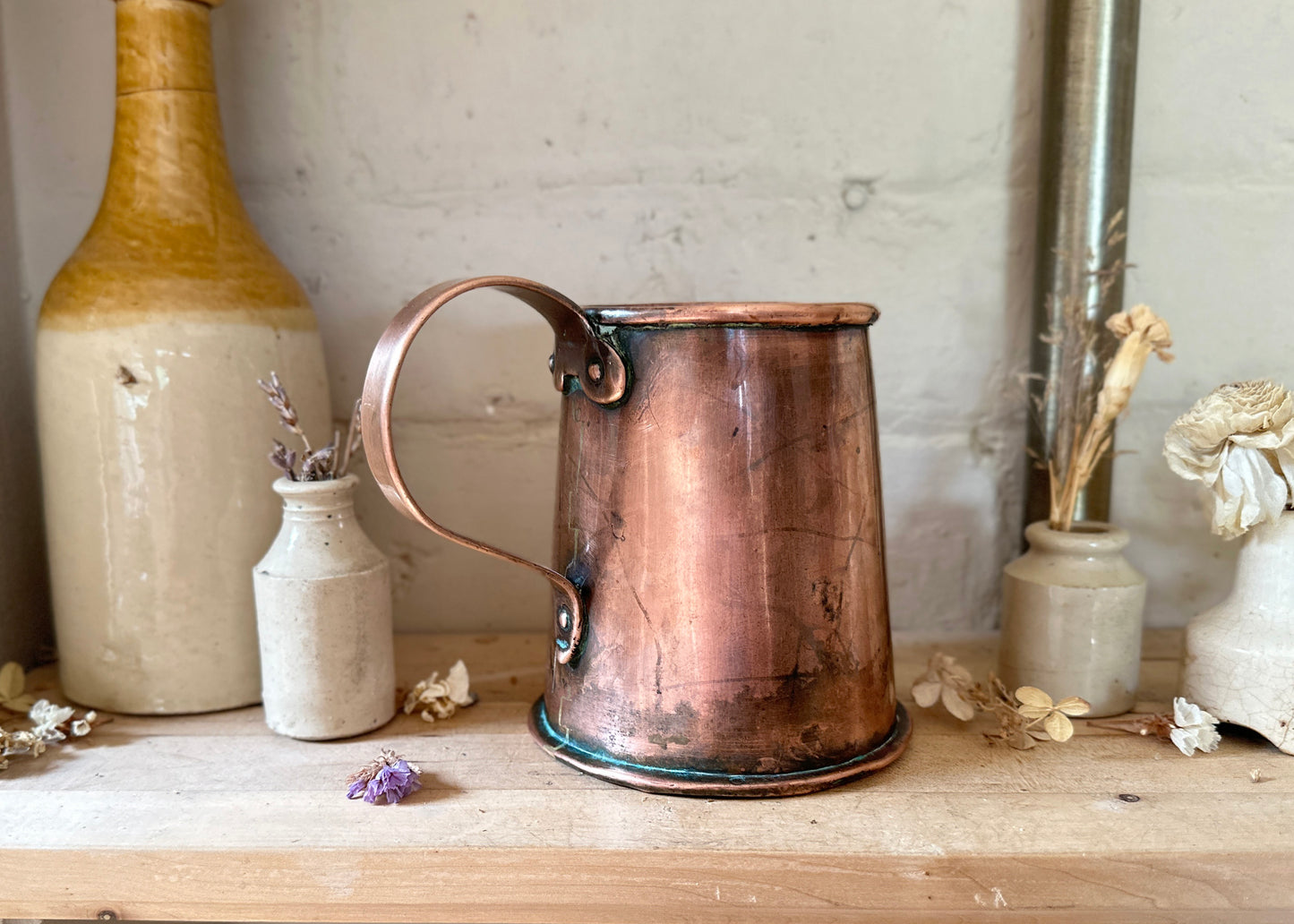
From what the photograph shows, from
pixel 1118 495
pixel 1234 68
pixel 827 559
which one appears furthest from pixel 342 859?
pixel 1234 68

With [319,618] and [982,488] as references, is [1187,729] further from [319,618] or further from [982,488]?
[319,618]

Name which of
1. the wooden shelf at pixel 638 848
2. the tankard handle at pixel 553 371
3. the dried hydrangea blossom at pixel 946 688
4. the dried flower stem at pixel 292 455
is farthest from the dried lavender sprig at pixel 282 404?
the dried hydrangea blossom at pixel 946 688

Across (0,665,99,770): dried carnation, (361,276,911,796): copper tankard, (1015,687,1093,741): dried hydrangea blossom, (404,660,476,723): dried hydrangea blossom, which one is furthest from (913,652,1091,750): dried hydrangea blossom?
(0,665,99,770): dried carnation

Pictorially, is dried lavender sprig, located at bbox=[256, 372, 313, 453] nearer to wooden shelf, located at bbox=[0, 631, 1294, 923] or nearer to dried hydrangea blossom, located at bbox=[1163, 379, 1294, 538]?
wooden shelf, located at bbox=[0, 631, 1294, 923]

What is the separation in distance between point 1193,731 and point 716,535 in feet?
1.13

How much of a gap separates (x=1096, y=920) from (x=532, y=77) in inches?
27.7

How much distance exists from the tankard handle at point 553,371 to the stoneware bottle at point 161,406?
0.59 ft

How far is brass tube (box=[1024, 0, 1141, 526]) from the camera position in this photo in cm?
70

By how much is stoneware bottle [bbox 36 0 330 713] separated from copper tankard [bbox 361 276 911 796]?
0.19 m

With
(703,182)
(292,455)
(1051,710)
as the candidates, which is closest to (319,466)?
(292,455)

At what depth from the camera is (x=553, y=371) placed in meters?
Answer: 0.57

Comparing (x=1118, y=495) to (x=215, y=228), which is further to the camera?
(x=1118, y=495)

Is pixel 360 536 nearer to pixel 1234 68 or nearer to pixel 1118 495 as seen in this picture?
pixel 1118 495

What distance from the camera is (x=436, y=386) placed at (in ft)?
2.61
